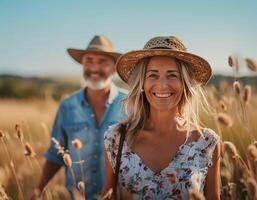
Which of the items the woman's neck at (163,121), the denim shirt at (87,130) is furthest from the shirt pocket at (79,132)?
the woman's neck at (163,121)

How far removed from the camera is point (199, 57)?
411cm

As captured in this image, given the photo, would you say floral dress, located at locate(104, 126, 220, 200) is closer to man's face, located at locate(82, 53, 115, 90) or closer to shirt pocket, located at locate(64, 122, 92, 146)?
shirt pocket, located at locate(64, 122, 92, 146)

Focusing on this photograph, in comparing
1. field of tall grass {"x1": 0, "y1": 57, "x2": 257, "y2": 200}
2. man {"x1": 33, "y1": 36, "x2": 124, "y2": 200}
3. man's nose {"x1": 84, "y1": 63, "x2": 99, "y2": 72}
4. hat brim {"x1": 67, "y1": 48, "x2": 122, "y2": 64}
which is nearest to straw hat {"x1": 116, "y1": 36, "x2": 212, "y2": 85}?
field of tall grass {"x1": 0, "y1": 57, "x2": 257, "y2": 200}

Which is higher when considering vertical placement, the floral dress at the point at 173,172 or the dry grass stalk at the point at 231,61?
the dry grass stalk at the point at 231,61

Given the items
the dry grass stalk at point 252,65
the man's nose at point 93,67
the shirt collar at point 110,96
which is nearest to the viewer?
the dry grass stalk at point 252,65

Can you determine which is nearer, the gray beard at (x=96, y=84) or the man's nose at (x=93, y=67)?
the gray beard at (x=96, y=84)

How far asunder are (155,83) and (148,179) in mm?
572

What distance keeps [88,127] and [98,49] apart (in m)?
0.90

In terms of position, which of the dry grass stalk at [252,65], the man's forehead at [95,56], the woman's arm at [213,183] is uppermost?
the man's forehead at [95,56]

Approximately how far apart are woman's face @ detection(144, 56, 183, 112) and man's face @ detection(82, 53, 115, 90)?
2313 mm

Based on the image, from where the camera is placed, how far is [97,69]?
656 centimetres

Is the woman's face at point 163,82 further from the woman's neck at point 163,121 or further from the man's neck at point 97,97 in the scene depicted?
the man's neck at point 97,97

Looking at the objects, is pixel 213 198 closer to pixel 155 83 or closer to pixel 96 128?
pixel 155 83

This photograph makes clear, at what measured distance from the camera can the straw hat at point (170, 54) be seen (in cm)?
400
